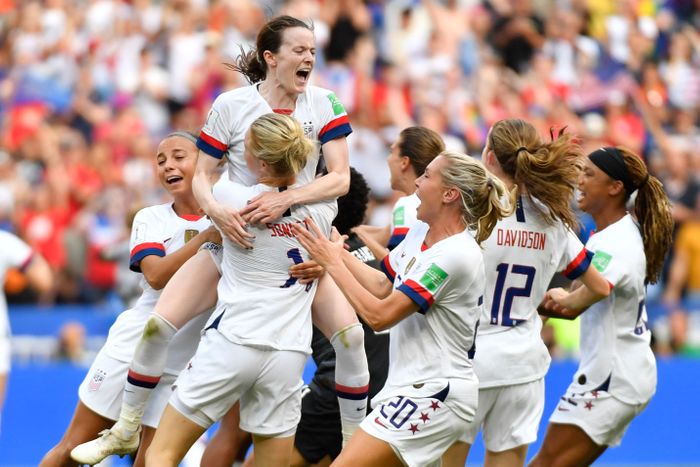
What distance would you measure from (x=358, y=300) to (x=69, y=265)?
7.78 meters

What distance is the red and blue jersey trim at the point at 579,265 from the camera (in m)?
6.96

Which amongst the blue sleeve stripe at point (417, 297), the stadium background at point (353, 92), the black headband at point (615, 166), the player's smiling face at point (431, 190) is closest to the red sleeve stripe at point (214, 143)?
the player's smiling face at point (431, 190)

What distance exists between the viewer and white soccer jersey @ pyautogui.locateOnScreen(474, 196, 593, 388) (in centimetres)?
668

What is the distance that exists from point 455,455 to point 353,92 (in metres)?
9.01

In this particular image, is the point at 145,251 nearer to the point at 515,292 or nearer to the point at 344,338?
the point at 344,338

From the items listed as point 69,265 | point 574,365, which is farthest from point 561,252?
point 69,265

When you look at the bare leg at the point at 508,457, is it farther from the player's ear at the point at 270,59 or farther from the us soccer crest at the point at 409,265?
the player's ear at the point at 270,59

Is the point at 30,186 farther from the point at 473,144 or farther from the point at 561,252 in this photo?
the point at 561,252

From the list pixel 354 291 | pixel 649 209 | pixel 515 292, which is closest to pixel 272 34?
pixel 354 291

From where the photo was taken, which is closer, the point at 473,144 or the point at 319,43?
the point at 473,144

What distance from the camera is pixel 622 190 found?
7.53m

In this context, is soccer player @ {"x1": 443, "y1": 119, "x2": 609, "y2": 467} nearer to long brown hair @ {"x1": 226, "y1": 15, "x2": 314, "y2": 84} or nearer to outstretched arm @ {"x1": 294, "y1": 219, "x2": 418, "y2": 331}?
outstretched arm @ {"x1": 294, "y1": 219, "x2": 418, "y2": 331}

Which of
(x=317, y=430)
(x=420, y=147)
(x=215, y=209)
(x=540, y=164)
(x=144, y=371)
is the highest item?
(x=215, y=209)

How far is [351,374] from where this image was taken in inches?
268
